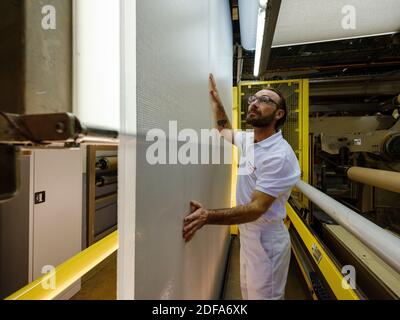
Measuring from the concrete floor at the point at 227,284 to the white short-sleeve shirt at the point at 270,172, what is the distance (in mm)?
1025

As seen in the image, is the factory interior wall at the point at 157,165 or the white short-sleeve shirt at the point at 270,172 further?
the white short-sleeve shirt at the point at 270,172

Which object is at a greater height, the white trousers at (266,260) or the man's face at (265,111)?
the man's face at (265,111)

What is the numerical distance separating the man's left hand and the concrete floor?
137 centimetres

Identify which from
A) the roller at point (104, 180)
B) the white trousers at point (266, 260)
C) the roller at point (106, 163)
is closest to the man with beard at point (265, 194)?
the white trousers at point (266, 260)

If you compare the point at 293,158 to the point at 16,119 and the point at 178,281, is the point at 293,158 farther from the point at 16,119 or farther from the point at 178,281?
the point at 16,119

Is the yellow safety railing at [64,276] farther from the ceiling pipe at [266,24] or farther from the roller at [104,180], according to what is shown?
the roller at [104,180]

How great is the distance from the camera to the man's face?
1556 millimetres

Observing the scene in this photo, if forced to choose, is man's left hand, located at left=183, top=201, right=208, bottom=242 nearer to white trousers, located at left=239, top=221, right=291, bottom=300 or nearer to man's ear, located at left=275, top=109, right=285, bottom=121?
white trousers, located at left=239, top=221, right=291, bottom=300

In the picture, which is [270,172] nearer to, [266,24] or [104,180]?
[266,24]

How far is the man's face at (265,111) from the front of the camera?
1.56 meters

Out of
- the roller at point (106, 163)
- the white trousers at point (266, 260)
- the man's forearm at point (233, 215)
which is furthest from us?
the roller at point (106, 163)

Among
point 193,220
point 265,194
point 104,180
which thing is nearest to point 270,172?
point 265,194

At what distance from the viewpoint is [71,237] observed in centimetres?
230
